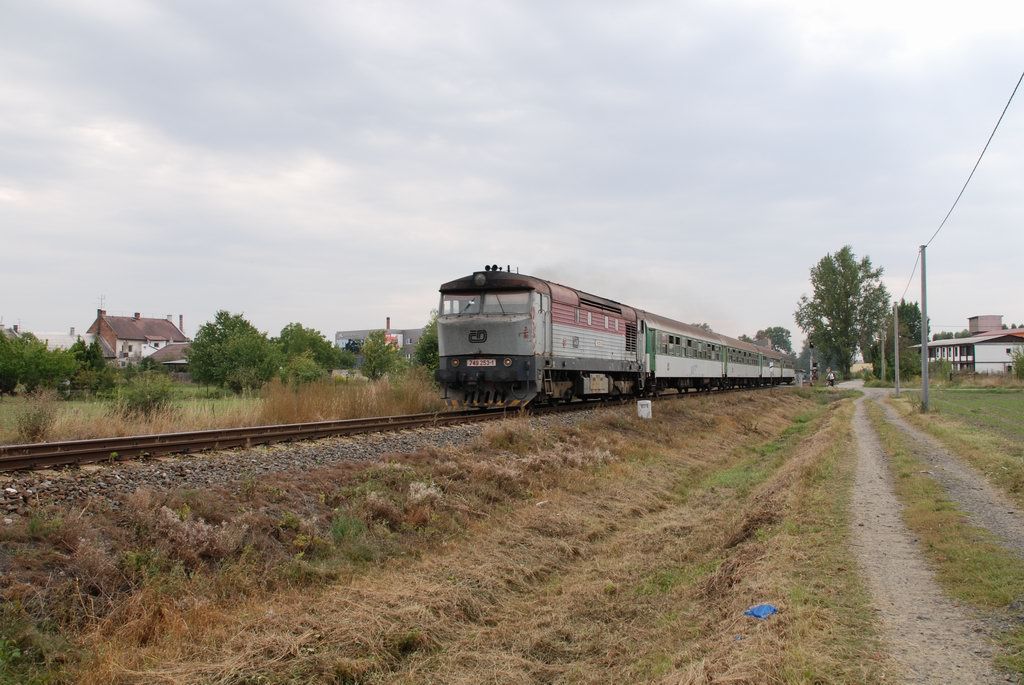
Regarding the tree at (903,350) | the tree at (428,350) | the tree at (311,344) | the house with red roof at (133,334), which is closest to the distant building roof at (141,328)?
the house with red roof at (133,334)

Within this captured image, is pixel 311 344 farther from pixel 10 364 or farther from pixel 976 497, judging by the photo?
pixel 976 497

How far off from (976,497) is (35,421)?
582 inches

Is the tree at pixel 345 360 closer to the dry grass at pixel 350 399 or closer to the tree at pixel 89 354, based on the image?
the tree at pixel 89 354

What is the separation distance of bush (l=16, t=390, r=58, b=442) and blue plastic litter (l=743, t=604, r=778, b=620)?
10.7m

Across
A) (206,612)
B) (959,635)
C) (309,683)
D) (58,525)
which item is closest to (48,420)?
(58,525)

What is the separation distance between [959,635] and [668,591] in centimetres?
318

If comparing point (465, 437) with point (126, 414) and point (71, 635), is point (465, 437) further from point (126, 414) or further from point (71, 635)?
point (71, 635)

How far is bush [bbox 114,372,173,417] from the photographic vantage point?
15.2 m

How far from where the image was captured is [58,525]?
630cm

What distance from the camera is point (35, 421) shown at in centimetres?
1178

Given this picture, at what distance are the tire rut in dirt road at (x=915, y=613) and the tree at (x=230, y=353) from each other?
45572 mm

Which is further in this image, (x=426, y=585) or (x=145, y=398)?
(x=145, y=398)

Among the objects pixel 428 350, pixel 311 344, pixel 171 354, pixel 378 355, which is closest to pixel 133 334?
pixel 171 354

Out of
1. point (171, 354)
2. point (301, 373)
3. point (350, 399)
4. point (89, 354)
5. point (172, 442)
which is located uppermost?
point (171, 354)
